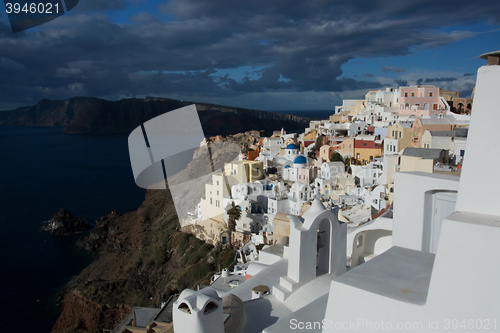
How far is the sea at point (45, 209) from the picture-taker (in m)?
20.7

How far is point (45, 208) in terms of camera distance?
124 ft

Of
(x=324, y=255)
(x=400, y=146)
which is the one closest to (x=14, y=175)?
(x=400, y=146)

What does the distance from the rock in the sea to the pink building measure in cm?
2771

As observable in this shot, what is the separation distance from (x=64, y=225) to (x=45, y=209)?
8758mm

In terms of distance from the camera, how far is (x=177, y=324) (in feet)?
12.9

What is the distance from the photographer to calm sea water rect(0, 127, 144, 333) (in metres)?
20.8

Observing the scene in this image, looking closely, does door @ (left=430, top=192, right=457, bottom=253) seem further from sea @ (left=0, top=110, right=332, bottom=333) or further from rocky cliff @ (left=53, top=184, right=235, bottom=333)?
sea @ (left=0, top=110, right=332, bottom=333)

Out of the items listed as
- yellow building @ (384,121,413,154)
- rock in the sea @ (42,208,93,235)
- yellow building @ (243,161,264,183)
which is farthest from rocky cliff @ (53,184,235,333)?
yellow building @ (384,121,413,154)

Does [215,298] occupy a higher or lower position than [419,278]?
lower

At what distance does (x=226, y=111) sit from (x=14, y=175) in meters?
58.1

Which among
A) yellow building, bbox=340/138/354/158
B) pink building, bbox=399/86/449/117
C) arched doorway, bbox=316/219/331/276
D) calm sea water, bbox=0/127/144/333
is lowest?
calm sea water, bbox=0/127/144/333

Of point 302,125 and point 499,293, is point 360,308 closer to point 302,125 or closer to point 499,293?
point 499,293

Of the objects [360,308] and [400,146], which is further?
[400,146]

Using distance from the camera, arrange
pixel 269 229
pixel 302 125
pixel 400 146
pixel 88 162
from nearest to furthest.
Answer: pixel 269 229 → pixel 400 146 → pixel 88 162 → pixel 302 125
